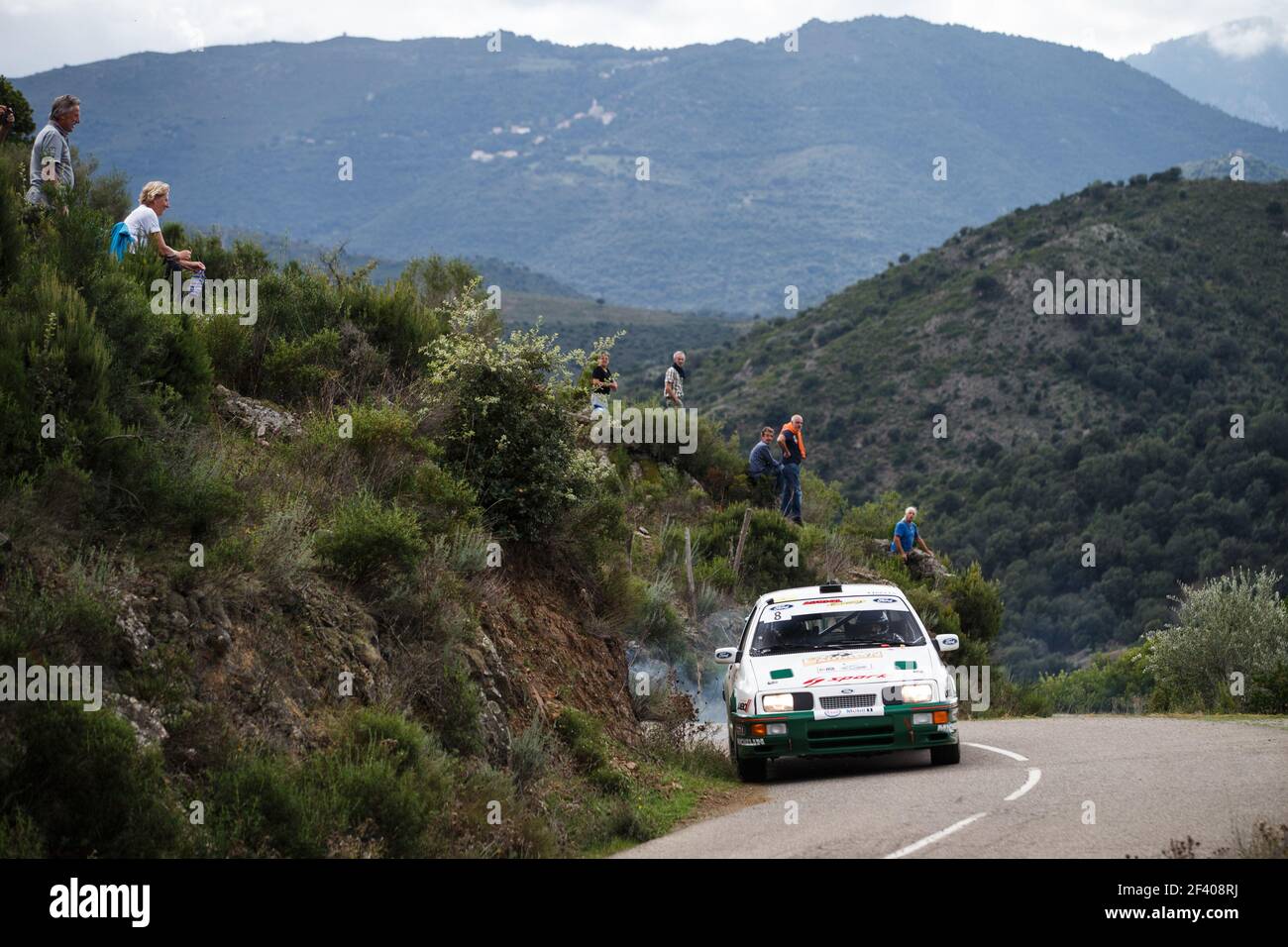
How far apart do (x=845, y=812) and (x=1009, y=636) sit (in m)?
50.8

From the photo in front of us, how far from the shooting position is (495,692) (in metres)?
12.2

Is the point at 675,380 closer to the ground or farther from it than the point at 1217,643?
farther from it

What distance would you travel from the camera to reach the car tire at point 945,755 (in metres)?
13.9

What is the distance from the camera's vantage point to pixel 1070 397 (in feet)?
243

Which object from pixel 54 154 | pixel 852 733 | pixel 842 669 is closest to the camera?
pixel 852 733

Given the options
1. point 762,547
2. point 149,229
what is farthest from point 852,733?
point 762,547

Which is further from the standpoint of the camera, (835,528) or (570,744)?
(835,528)

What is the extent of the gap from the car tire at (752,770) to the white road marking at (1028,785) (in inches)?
96.6

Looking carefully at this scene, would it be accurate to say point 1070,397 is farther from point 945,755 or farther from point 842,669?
point 842,669

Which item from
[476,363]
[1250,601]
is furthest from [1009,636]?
[476,363]

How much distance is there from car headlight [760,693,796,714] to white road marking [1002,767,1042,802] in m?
2.15

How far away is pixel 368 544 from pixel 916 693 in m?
5.12

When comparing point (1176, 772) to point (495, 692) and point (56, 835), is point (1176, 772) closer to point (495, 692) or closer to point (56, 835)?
point (495, 692)
